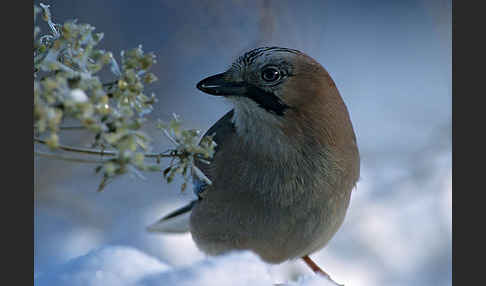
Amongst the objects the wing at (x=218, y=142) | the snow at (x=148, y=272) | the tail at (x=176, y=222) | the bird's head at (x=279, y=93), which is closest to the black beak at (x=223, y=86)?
the bird's head at (x=279, y=93)

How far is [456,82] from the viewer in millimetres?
1722

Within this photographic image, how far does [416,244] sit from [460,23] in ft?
4.19

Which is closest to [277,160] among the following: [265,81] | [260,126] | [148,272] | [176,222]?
[260,126]

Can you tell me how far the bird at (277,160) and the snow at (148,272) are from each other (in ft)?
0.77

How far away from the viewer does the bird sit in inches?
58.8

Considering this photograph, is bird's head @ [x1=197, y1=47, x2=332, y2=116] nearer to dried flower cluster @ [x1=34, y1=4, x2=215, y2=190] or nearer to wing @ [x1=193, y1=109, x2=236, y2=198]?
wing @ [x1=193, y1=109, x2=236, y2=198]

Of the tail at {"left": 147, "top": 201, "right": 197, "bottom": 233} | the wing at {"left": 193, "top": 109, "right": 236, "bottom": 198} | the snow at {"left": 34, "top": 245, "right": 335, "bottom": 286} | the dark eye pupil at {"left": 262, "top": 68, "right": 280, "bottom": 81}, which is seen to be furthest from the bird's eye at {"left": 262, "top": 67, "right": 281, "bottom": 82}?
the tail at {"left": 147, "top": 201, "right": 197, "bottom": 233}

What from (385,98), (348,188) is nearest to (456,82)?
(348,188)

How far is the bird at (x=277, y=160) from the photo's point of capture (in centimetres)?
149

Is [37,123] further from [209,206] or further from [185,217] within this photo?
[185,217]

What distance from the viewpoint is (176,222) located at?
2.20 meters

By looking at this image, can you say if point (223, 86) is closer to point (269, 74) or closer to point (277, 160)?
point (269, 74)

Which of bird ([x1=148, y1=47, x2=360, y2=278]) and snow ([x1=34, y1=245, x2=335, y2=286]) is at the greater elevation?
bird ([x1=148, y1=47, x2=360, y2=278])

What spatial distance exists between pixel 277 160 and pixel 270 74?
24 cm
